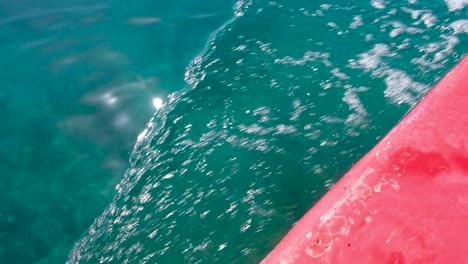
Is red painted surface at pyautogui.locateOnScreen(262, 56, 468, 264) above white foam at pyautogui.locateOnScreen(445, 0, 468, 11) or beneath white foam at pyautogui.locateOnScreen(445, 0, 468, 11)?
beneath

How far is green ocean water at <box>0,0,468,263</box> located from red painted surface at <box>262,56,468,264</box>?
29.2 inches

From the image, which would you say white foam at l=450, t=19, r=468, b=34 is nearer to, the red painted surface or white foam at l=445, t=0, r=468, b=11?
white foam at l=445, t=0, r=468, b=11

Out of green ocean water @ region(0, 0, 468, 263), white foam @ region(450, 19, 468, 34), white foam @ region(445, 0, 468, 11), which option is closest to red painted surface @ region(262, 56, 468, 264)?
green ocean water @ region(0, 0, 468, 263)

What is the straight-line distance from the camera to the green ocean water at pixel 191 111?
8.66ft

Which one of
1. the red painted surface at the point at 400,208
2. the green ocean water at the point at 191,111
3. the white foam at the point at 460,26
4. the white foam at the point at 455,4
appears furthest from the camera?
the white foam at the point at 455,4

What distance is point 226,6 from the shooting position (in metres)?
4.50

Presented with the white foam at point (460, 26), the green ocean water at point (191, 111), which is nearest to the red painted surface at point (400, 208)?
the green ocean water at point (191, 111)

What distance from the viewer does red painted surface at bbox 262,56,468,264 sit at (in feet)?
5.33

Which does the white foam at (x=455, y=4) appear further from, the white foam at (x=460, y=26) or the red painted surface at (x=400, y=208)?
the red painted surface at (x=400, y=208)

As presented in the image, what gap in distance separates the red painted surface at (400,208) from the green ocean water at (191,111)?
2.44ft

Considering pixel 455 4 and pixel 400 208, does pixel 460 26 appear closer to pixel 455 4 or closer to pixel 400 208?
pixel 455 4

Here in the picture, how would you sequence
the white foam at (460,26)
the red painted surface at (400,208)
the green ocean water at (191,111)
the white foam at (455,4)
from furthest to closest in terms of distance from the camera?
the white foam at (455,4)
the white foam at (460,26)
the green ocean water at (191,111)
the red painted surface at (400,208)

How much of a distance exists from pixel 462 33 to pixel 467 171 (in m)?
2.37

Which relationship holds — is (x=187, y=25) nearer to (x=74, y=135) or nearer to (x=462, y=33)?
(x=74, y=135)
